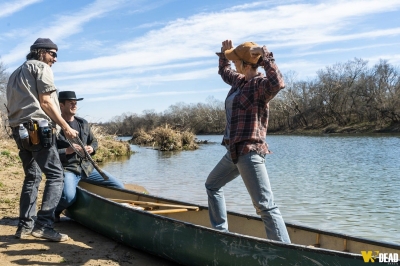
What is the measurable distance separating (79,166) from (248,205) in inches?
196

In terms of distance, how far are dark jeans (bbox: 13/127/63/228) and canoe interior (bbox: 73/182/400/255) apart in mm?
1762

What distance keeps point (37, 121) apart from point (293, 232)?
9.95 feet

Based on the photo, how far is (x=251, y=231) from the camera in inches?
209

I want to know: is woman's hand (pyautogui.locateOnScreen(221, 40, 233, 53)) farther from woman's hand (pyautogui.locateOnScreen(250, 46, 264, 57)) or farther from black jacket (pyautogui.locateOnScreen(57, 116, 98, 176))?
black jacket (pyautogui.locateOnScreen(57, 116, 98, 176))

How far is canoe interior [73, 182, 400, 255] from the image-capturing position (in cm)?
418

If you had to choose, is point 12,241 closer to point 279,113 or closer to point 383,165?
point 383,165

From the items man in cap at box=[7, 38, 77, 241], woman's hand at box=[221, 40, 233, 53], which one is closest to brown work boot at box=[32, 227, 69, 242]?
man in cap at box=[7, 38, 77, 241]

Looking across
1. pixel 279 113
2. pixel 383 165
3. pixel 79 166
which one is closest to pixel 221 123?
pixel 279 113

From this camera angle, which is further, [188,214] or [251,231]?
[188,214]

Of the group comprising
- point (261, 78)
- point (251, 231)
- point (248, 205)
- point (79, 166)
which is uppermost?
point (261, 78)

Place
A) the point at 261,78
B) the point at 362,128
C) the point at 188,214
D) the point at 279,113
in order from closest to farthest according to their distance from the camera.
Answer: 1. the point at 261,78
2. the point at 188,214
3. the point at 362,128
4. the point at 279,113

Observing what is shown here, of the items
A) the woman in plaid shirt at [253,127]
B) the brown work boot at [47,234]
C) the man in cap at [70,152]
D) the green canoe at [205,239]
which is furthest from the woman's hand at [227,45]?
the brown work boot at [47,234]

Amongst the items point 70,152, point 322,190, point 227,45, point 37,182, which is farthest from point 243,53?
point 322,190

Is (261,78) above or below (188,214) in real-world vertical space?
above
